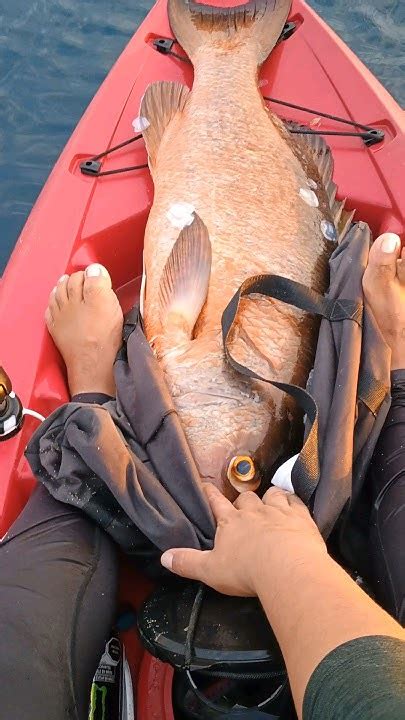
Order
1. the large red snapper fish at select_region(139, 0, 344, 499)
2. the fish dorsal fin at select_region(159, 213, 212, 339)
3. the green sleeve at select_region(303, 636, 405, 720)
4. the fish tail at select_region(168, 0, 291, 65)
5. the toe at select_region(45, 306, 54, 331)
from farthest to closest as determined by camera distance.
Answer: the fish tail at select_region(168, 0, 291, 65)
the toe at select_region(45, 306, 54, 331)
the fish dorsal fin at select_region(159, 213, 212, 339)
the large red snapper fish at select_region(139, 0, 344, 499)
the green sleeve at select_region(303, 636, 405, 720)

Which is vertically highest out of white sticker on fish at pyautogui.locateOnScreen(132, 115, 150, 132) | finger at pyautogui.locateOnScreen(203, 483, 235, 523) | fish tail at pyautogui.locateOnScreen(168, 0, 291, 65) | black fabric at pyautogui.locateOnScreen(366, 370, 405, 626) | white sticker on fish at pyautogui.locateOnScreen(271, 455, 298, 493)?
fish tail at pyautogui.locateOnScreen(168, 0, 291, 65)

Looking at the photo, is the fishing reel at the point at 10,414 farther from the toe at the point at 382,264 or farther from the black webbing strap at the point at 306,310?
the toe at the point at 382,264

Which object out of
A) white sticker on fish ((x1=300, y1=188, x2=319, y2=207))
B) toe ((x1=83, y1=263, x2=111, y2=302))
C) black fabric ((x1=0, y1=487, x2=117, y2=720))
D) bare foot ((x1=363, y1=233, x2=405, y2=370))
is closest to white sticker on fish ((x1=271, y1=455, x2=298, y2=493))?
black fabric ((x1=0, y1=487, x2=117, y2=720))

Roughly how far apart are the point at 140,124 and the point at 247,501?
6.41 feet

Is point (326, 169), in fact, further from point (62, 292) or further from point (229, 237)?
point (62, 292)

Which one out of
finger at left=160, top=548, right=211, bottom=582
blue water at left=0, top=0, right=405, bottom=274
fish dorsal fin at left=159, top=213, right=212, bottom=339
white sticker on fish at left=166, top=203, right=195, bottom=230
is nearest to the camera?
finger at left=160, top=548, right=211, bottom=582

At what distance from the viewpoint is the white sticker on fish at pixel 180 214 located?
8.64 feet

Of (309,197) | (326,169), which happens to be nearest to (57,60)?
(326,169)

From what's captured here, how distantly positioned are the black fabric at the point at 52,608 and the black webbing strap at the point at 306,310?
570 millimetres

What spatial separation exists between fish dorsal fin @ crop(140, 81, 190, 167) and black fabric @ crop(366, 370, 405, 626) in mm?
1563

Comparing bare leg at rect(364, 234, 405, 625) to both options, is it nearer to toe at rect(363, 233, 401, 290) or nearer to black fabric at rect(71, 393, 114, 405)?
toe at rect(363, 233, 401, 290)

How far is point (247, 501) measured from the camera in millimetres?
1815

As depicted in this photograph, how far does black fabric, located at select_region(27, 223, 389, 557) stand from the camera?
183 cm

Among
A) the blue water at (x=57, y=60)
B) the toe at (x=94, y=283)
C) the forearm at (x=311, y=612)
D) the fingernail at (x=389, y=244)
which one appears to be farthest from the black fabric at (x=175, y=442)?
the blue water at (x=57, y=60)
